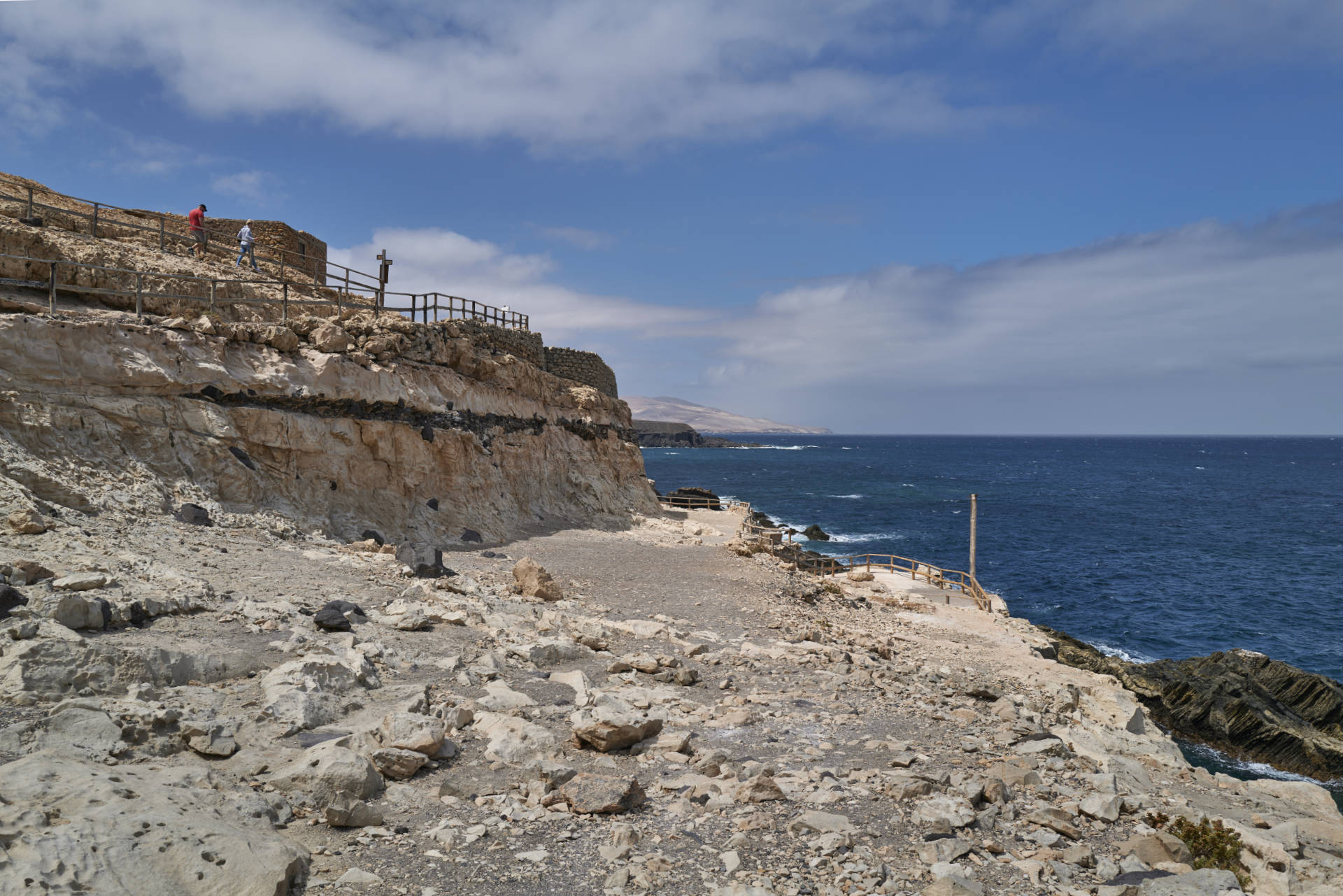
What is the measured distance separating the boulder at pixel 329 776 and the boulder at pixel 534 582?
9.64 m

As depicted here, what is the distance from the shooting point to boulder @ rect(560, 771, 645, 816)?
7.07 meters

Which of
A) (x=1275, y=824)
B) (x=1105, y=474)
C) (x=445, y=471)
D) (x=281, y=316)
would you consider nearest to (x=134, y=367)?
(x=281, y=316)

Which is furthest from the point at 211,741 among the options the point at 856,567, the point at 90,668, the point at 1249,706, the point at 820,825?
the point at 856,567

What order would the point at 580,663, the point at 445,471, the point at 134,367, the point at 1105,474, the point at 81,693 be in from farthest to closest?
the point at 1105,474, the point at 445,471, the point at 134,367, the point at 580,663, the point at 81,693

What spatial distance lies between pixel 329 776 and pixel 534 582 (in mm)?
10063

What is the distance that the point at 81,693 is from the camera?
23.4 feet

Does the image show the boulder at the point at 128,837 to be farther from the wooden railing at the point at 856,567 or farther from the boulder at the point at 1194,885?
the wooden railing at the point at 856,567

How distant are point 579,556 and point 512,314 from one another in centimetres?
1428

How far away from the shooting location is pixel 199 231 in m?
24.6

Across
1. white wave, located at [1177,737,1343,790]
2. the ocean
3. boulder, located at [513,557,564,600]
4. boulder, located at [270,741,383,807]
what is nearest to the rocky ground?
boulder, located at [270,741,383,807]

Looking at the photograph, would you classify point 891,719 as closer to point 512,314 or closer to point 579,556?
point 579,556

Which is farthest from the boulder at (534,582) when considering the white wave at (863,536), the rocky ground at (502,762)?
the white wave at (863,536)

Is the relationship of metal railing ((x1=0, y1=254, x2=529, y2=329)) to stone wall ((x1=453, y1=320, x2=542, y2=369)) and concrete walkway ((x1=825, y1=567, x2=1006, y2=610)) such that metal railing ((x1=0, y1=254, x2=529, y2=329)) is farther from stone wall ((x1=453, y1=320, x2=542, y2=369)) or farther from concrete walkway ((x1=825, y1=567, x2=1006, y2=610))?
concrete walkway ((x1=825, y1=567, x2=1006, y2=610))

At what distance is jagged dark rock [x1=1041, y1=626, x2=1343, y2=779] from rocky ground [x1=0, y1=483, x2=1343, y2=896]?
9.41 meters
